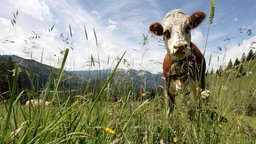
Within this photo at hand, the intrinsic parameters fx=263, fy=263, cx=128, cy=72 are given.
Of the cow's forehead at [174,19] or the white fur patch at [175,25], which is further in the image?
the cow's forehead at [174,19]

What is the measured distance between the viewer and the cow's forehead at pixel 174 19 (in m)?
6.74

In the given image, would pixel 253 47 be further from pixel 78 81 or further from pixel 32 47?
pixel 32 47

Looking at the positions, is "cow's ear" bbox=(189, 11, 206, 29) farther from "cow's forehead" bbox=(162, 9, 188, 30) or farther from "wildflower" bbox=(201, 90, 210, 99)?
"wildflower" bbox=(201, 90, 210, 99)

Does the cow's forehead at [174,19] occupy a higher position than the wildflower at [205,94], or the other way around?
the cow's forehead at [174,19]

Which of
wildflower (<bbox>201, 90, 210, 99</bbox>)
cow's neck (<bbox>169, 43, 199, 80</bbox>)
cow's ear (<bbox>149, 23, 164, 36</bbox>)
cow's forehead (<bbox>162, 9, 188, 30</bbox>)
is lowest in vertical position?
wildflower (<bbox>201, 90, 210, 99</bbox>)

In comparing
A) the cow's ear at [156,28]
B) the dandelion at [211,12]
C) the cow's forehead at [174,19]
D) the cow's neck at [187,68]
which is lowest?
the cow's neck at [187,68]

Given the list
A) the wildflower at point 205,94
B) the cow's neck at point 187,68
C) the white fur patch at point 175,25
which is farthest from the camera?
the white fur patch at point 175,25

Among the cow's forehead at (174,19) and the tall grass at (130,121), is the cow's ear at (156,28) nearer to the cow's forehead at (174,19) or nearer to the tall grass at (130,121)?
the cow's forehead at (174,19)

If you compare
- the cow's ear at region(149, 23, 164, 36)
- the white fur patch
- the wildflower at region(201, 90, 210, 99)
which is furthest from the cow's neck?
the cow's ear at region(149, 23, 164, 36)

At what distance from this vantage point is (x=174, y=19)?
6.83m

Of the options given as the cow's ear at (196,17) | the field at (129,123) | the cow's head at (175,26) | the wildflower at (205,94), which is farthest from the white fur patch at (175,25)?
the wildflower at (205,94)

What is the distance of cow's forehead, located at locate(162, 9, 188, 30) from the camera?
22.1 ft

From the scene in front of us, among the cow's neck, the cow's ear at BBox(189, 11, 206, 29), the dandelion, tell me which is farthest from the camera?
the cow's ear at BBox(189, 11, 206, 29)

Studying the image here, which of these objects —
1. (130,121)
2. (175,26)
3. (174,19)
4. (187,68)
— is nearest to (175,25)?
(175,26)
